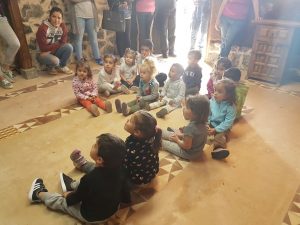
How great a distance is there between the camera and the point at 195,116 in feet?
5.31

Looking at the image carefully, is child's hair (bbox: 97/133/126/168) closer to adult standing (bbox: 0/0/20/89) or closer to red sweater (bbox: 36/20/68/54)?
adult standing (bbox: 0/0/20/89)

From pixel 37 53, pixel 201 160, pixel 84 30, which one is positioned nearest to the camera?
pixel 201 160

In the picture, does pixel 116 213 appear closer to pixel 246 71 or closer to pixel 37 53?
pixel 37 53

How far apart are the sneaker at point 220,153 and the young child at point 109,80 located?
52.6 inches

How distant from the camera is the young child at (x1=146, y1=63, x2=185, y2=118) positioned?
96.7 inches

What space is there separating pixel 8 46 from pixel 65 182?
2.13m

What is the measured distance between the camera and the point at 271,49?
316cm

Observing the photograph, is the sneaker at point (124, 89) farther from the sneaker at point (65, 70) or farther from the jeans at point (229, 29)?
the jeans at point (229, 29)

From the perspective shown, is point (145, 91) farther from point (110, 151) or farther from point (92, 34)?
point (92, 34)

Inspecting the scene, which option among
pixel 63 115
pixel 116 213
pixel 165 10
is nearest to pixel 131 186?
pixel 116 213

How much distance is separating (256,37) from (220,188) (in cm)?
237

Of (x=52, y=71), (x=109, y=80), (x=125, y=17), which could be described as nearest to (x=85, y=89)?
(x=109, y=80)

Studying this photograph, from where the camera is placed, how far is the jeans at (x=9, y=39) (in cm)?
275

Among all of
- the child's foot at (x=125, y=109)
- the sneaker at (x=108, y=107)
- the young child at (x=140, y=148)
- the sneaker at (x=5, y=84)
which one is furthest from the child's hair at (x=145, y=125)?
the sneaker at (x=5, y=84)
